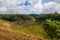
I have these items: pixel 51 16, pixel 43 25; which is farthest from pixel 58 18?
pixel 43 25

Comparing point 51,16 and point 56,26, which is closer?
point 56,26

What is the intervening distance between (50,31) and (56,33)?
224cm

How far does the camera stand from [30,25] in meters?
51.6

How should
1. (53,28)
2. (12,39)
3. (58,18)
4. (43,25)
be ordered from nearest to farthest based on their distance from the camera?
(12,39) → (53,28) → (43,25) → (58,18)

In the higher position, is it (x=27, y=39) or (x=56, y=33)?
(x=27, y=39)

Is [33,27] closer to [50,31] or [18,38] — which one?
[50,31]

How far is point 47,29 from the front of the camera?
52156mm

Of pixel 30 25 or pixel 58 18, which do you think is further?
pixel 58 18

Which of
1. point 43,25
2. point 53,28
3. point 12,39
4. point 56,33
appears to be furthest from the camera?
point 43,25

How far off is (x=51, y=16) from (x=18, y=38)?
54.2 m

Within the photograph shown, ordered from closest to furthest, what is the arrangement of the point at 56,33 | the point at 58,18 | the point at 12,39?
the point at 12,39 → the point at 56,33 → the point at 58,18

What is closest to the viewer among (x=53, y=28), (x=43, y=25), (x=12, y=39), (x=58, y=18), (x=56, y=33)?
(x=12, y=39)

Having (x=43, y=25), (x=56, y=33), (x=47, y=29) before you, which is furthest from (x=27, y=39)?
(x=43, y=25)

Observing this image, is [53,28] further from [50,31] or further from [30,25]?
[30,25]
